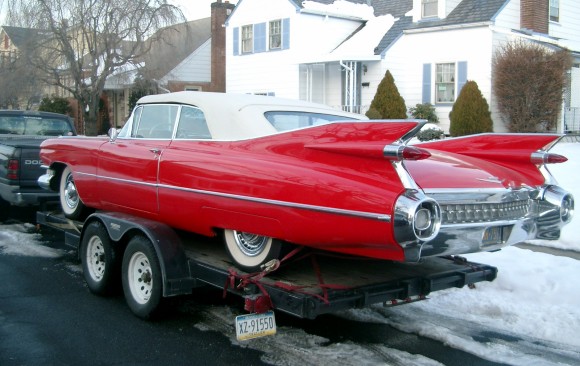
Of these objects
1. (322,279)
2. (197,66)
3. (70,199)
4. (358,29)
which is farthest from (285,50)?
(322,279)

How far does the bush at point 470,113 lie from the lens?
19109mm

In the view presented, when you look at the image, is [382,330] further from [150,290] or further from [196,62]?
[196,62]

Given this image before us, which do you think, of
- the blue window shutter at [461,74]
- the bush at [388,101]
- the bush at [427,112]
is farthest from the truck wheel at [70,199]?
the blue window shutter at [461,74]

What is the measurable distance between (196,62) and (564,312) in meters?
30.2

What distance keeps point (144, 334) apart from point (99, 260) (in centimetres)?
126

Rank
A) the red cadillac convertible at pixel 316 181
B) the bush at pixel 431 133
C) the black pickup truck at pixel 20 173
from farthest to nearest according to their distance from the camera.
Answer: the bush at pixel 431 133
the black pickup truck at pixel 20 173
the red cadillac convertible at pixel 316 181

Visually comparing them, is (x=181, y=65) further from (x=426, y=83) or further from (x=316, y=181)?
(x=316, y=181)

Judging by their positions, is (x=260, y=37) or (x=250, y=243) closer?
(x=250, y=243)

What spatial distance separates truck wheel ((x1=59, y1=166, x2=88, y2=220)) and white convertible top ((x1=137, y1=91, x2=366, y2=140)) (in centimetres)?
199

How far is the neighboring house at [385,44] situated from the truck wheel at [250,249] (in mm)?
16456

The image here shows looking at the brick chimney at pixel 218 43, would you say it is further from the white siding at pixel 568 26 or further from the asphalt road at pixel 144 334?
the asphalt road at pixel 144 334

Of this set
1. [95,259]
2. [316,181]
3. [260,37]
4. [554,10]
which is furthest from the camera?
[260,37]

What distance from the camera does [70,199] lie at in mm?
7453

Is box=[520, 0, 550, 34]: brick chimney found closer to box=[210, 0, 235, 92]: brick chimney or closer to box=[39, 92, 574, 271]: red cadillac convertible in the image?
box=[210, 0, 235, 92]: brick chimney
